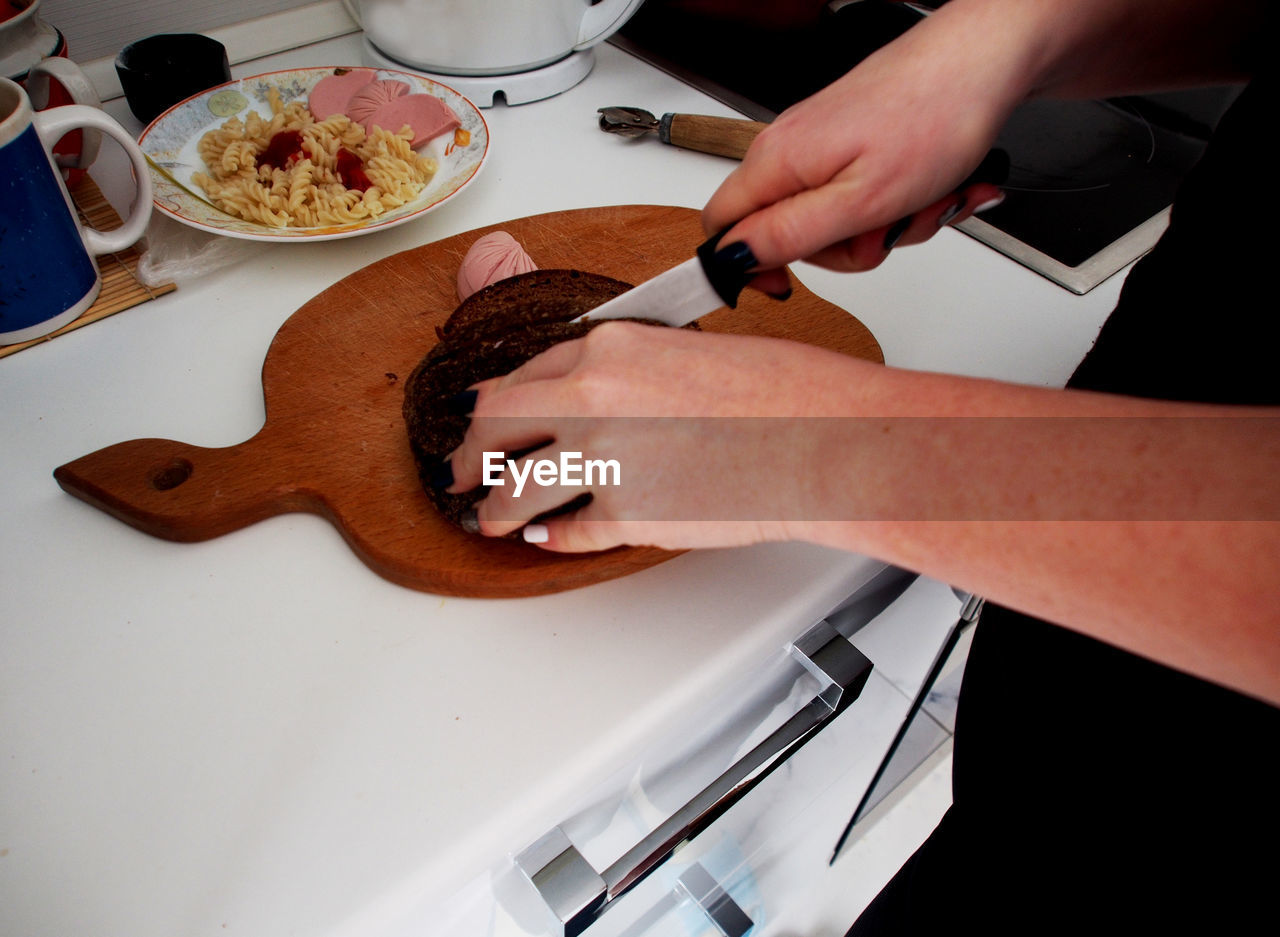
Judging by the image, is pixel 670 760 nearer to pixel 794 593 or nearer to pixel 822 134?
pixel 794 593

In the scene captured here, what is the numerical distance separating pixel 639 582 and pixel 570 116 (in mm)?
891

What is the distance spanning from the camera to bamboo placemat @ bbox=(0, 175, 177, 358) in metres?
0.93

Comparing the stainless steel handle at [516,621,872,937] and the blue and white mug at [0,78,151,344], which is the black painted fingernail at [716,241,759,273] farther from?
the blue and white mug at [0,78,151,344]

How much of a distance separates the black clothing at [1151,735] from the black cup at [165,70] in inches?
47.5

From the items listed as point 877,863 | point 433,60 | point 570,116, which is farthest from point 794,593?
point 877,863

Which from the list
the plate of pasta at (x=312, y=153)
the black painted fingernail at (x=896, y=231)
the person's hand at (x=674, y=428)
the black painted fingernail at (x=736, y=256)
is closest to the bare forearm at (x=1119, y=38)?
the black painted fingernail at (x=896, y=231)

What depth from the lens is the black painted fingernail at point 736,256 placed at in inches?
27.2

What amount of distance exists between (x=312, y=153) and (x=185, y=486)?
52 cm

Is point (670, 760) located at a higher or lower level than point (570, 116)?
lower

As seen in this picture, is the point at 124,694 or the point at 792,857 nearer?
the point at 124,694

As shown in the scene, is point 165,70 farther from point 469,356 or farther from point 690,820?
point 690,820

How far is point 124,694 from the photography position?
0.64 meters

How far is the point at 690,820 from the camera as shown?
719 millimetres

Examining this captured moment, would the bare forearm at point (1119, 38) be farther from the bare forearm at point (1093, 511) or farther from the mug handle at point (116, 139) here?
the mug handle at point (116, 139)
